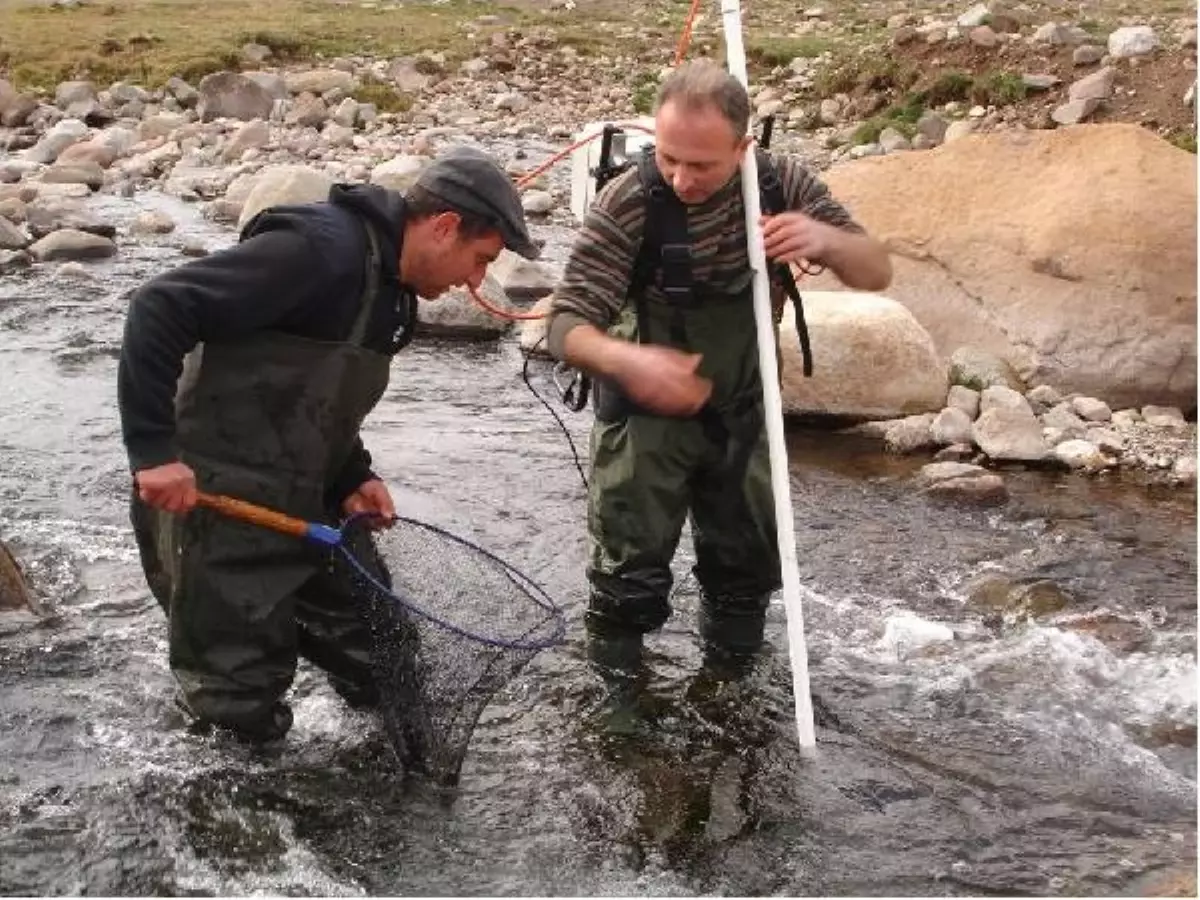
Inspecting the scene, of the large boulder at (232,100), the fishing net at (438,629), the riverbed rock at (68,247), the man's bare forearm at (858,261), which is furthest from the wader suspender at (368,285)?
the large boulder at (232,100)

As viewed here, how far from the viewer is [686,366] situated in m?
4.70

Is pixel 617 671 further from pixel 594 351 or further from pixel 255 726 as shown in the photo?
pixel 594 351

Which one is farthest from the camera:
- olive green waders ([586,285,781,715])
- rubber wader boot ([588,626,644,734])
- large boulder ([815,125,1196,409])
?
large boulder ([815,125,1196,409])

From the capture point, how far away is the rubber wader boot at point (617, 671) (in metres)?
5.91

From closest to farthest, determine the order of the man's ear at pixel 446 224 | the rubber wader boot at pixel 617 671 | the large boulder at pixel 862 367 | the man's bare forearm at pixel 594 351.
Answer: the man's ear at pixel 446 224
the man's bare forearm at pixel 594 351
the rubber wader boot at pixel 617 671
the large boulder at pixel 862 367

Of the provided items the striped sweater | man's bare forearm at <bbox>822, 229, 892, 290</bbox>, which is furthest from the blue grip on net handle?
man's bare forearm at <bbox>822, 229, 892, 290</bbox>

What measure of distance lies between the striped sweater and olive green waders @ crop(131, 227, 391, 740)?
661 millimetres

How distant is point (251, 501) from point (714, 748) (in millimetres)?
2102

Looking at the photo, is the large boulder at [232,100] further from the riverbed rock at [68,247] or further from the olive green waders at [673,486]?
the olive green waders at [673,486]

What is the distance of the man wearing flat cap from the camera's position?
4418 mm

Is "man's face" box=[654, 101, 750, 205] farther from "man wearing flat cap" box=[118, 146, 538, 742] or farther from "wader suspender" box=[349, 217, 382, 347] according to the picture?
"wader suspender" box=[349, 217, 382, 347]

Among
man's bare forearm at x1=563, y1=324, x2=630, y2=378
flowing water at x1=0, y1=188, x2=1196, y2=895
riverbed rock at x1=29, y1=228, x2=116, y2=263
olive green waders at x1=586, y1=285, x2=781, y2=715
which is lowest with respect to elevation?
riverbed rock at x1=29, y1=228, x2=116, y2=263

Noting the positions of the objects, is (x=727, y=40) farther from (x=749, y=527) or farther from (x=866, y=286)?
(x=749, y=527)

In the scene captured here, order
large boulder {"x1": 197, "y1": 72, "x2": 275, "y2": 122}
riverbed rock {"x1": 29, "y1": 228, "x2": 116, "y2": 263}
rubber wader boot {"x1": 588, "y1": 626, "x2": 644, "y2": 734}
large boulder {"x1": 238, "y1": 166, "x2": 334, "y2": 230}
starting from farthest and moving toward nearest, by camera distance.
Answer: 1. large boulder {"x1": 197, "y1": 72, "x2": 275, "y2": 122}
2. riverbed rock {"x1": 29, "y1": 228, "x2": 116, "y2": 263}
3. large boulder {"x1": 238, "y1": 166, "x2": 334, "y2": 230}
4. rubber wader boot {"x1": 588, "y1": 626, "x2": 644, "y2": 734}
